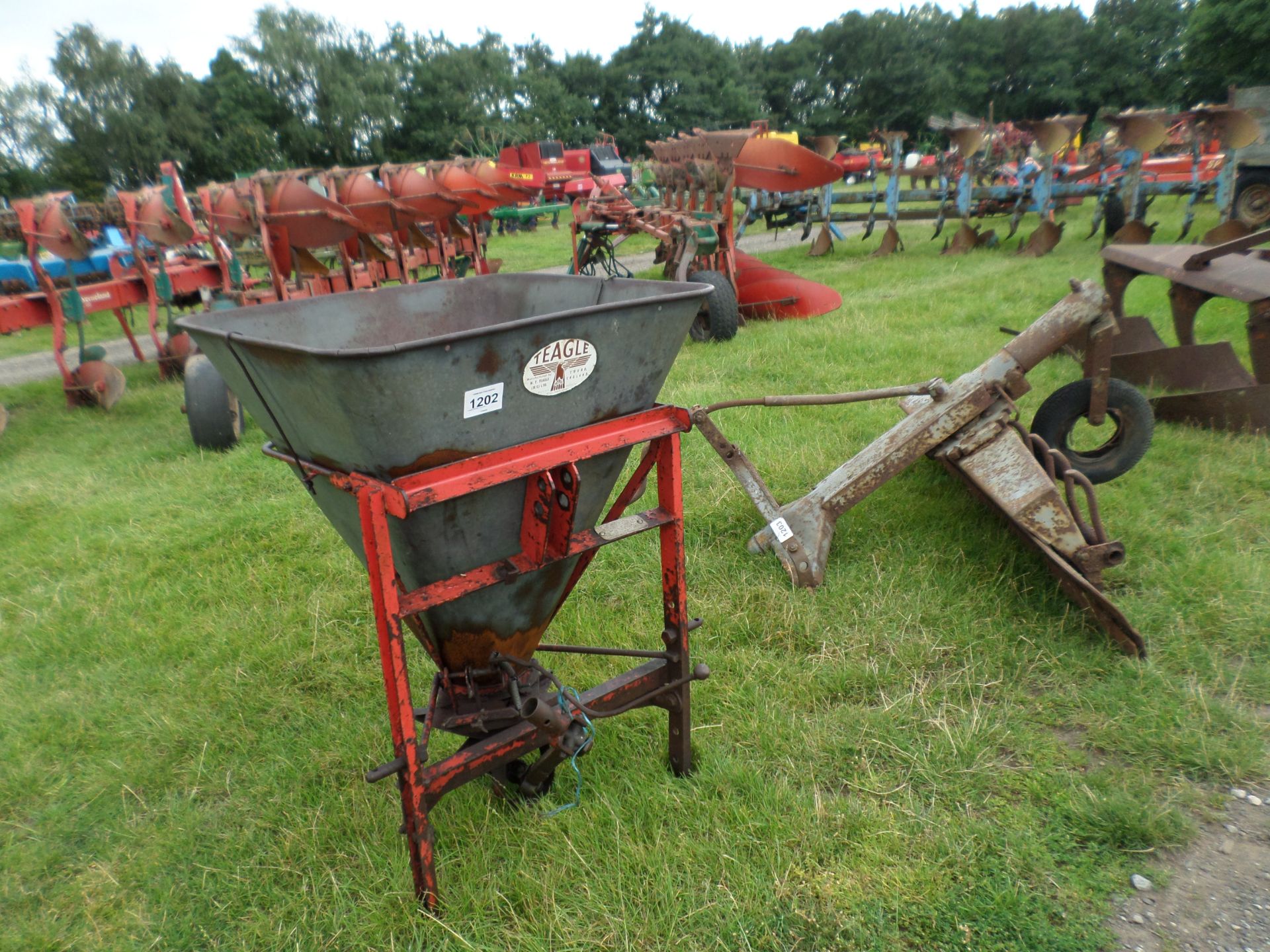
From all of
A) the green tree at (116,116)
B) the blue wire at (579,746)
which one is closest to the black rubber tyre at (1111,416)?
the blue wire at (579,746)

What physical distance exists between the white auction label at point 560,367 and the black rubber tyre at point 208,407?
450cm

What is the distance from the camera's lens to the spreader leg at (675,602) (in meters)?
2.28

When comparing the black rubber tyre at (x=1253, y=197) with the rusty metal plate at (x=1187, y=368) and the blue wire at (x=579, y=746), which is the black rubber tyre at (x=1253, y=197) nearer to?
the rusty metal plate at (x=1187, y=368)

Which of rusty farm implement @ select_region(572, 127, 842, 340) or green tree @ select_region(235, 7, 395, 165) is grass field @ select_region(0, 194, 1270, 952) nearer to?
rusty farm implement @ select_region(572, 127, 842, 340)

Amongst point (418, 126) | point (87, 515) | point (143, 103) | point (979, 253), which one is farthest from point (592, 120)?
point (87, 515)

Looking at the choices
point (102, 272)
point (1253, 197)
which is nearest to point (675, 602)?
point (102, 272)

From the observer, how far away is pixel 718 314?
7488mm

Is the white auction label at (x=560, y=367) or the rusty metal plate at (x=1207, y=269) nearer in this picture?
the white auction label at (x=560, y=367)

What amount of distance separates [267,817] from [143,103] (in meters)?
41.9

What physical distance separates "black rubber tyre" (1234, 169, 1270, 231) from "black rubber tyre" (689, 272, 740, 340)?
282 inches

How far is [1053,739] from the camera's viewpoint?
2.57 meters

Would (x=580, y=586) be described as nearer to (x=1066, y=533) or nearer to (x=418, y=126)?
(x=1066, y=533)

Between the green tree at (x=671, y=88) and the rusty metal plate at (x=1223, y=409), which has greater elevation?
the green tree at (x=671, y=88)

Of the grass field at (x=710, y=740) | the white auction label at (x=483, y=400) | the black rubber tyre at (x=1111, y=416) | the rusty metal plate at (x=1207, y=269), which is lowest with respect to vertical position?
the grass field at (x=710, y=740)
